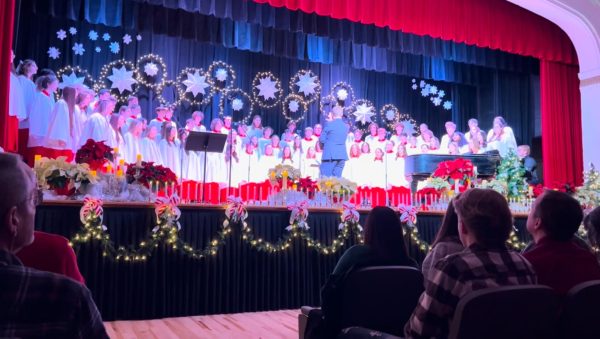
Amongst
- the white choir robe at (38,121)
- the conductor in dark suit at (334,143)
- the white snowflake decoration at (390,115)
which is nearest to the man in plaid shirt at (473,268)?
the conductor in dark suit at (334,143)

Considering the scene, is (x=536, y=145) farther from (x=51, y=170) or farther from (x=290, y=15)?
(x=51, y=170)

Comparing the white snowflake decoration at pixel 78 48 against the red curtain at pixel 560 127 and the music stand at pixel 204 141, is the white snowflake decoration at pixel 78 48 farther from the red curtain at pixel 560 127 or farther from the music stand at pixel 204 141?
the red curtain at pixel 560 127

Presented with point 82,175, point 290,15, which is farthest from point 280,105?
point 82,175

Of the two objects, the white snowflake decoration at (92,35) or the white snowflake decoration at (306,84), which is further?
the white snowflake decoration at (306,84)

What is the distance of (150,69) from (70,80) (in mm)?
1532

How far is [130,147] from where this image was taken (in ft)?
28.6

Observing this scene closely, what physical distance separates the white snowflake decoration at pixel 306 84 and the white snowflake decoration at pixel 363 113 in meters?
1.24

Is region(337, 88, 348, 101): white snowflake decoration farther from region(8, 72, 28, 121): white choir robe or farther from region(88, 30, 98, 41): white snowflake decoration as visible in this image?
region(8, 72, 28, 121): white choir robe

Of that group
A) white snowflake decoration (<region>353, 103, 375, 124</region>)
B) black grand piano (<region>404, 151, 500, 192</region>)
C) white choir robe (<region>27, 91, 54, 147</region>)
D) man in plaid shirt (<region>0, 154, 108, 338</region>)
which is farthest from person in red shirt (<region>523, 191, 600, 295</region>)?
white snowflake decoration (<region>353, 103, 375, 124</region>)

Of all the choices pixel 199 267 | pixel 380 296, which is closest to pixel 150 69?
pixel 199 267

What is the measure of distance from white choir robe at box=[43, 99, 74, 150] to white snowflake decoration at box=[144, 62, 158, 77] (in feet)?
8.99

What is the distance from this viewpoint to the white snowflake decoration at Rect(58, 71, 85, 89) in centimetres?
937

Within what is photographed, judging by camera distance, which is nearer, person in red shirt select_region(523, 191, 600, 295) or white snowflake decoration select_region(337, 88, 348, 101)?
person in red shirt select_region(523, 191, 600, 295)

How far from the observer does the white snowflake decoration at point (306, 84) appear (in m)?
12.4
